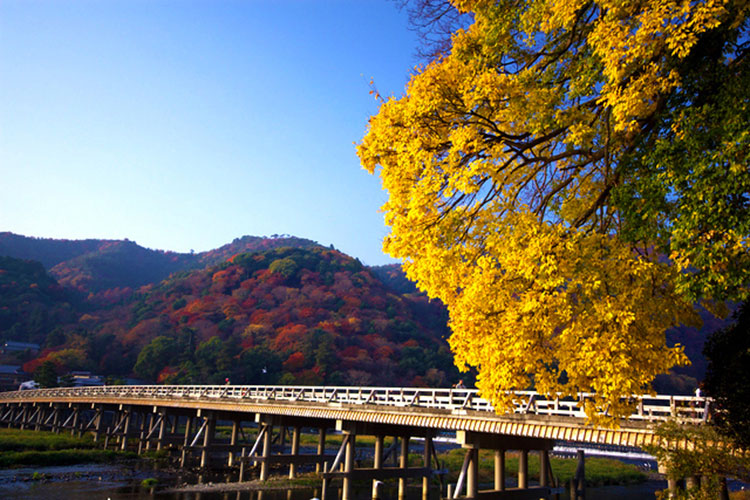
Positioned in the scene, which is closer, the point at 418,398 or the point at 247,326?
the point at 418,398

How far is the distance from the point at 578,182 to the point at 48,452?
40.7 meters

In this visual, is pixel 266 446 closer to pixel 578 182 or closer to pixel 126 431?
pixel 126 431

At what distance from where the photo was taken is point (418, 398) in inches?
758

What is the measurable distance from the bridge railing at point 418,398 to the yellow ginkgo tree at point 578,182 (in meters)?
1.18

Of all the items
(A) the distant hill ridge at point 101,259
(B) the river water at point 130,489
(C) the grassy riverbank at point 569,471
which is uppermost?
(A) the distant hill ridge at point 101,259

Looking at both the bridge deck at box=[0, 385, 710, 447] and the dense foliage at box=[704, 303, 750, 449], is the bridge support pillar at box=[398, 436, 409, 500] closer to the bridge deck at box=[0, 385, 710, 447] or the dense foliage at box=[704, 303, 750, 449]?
the bridge deck at box=[0, 385, 710, 447]

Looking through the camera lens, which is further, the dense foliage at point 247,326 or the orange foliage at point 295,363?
the dense foliage at point 247,326

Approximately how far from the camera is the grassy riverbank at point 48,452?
114 ft

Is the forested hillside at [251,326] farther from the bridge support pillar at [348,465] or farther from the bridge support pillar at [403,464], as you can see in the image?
the bridge support pillar at [348,465]

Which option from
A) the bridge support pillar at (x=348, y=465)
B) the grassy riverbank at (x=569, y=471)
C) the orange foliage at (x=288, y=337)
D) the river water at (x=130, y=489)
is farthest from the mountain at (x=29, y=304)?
the bridge support pillar at (x=348, y=465)

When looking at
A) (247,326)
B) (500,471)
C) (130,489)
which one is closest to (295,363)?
(247,326)

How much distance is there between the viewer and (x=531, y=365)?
26.0 ft

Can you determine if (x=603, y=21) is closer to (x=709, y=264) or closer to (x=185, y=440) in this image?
(x=709, y=264)

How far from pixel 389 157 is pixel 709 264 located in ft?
18.5
